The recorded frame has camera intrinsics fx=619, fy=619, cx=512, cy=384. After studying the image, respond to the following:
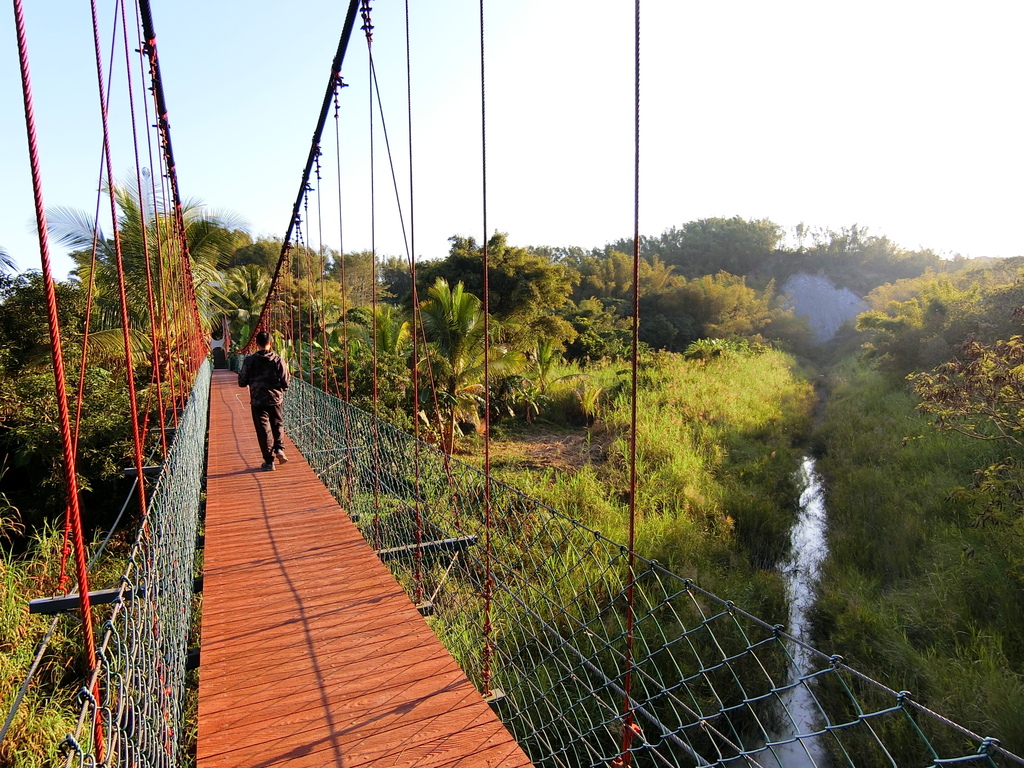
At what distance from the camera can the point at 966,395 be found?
471 centimetres

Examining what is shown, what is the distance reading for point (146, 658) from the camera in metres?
1.37

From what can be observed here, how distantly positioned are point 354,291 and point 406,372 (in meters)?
14.4

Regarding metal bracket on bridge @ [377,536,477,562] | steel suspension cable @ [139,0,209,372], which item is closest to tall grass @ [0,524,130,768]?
metal bracket on bridge @ [377,536,477,562]

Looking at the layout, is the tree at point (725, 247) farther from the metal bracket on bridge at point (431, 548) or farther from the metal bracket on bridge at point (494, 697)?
the metal bracket on bridge at point (494, 697)

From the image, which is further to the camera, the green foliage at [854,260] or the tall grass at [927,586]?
the green foliage at [854,260]

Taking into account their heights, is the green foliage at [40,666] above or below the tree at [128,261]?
below

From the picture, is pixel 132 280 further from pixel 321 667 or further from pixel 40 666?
pixel 321 667

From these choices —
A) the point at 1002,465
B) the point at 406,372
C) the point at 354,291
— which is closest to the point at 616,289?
the point at 354,291

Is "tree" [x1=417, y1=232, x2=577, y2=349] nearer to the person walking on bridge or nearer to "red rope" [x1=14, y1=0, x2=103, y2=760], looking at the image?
the person walking on bridge

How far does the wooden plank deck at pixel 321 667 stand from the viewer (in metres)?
1.49

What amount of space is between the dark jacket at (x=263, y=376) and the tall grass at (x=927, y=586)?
13.8 ft

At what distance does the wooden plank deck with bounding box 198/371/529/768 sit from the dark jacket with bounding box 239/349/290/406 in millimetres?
1047

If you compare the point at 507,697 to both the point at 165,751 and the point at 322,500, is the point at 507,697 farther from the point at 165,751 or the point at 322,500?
the point at 322,500

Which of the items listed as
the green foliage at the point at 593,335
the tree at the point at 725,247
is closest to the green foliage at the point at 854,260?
the tree at the point at 725,247
